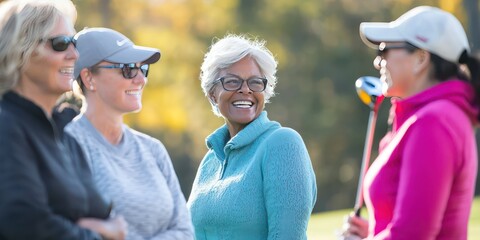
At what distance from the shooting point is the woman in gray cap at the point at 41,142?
3.80 meters

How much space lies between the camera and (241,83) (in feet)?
18.4

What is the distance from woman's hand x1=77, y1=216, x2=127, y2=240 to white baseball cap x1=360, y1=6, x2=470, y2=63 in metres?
1.26

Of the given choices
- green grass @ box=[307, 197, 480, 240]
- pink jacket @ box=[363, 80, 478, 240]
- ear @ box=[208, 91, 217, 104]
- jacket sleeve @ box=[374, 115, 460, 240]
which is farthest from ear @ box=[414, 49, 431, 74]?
green grass @ box=[307, 197, 480, 240]

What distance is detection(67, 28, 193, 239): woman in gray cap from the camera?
441 centimetres

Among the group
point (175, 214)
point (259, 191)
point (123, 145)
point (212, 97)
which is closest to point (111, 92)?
point (123, 145)

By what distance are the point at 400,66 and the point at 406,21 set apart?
18 cm

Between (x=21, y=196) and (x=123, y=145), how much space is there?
33.8 inches

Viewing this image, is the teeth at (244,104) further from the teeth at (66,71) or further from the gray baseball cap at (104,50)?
the teeth at (66,71)

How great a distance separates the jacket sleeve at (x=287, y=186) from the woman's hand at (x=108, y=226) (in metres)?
1.07

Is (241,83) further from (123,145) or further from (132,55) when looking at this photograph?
(123,145)

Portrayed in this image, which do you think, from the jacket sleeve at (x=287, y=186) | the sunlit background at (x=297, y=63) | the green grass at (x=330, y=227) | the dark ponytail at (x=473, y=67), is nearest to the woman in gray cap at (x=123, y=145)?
the jacket sleeve at (x=287, y=186)

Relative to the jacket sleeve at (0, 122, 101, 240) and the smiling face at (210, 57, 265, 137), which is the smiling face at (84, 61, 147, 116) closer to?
the jacket sleeve at (0, 122, 101, 240)

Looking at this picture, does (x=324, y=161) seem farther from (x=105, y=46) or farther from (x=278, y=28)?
(x=105, y=46)

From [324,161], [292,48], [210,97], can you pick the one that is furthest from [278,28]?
[210,97]
